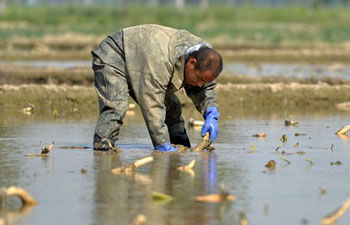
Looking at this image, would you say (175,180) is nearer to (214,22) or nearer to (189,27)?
(189,27)

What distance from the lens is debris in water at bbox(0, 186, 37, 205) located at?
5.95 m

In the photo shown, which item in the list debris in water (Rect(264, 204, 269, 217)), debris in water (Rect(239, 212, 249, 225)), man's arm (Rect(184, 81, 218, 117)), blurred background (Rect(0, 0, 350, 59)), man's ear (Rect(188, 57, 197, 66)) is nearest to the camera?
debris in water (Rect(239, 212, 249, 225))

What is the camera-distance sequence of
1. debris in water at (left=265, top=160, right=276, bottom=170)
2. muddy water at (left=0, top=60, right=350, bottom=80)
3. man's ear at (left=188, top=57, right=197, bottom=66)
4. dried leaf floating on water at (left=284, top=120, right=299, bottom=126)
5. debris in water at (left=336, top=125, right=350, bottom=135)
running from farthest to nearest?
1. muddy water at (left=0, top=60, right=350, bottom=80)
2. dried leaf floating on water at (left=284, top=120, right=299, bottom=126)
3. debris in water at (left=336, top=125, right=350, bottom=135)
4. man's ear at (left=188, top=57, right=197, bottom=66)
5. debris in water at (left=265, top=160, right=276, bottom=170)

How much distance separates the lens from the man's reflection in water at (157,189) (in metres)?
5.86

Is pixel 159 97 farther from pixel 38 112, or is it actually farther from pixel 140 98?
pixel 38 112

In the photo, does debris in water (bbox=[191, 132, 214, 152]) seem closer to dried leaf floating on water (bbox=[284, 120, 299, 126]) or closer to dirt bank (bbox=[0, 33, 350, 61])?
dried leaf floating on water (bbox=[284, 120, 299, 126])

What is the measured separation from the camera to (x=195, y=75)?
8.01 meters

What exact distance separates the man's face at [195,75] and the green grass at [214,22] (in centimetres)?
2726

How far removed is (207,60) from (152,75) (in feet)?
1.79

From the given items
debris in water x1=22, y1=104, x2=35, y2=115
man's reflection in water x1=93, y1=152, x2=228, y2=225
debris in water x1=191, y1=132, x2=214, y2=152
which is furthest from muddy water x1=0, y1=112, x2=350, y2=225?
debris in water x1=22, y1=104, x2=35, y2=115

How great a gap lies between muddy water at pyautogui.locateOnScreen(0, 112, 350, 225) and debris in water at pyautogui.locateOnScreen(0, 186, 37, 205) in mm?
78

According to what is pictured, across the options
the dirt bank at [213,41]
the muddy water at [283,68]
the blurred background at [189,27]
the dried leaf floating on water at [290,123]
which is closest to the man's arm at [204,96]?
the dried leaf floating on water at [290,123]

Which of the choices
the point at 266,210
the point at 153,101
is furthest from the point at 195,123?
the point at 266,210

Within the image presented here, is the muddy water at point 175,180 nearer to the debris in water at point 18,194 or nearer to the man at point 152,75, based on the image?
the debris in water at point 18,194
